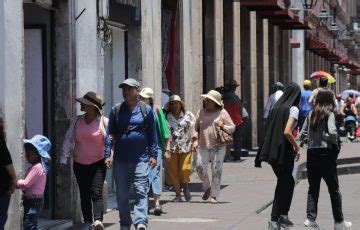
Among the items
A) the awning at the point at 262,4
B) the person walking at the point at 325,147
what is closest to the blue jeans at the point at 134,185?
the person walking at the point at 325,147

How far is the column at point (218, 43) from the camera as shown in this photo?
25.6 metres

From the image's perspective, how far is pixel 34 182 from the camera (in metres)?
11.2

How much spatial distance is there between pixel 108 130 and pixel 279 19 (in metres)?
22.6

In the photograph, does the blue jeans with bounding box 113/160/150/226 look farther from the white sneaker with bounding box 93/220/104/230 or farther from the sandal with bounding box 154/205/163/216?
the sandal with bounding box 154/205/163/216

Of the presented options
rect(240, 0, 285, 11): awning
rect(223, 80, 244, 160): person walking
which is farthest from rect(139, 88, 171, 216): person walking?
rect(240, 0, 285, 11): awning

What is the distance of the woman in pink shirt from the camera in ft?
36.7

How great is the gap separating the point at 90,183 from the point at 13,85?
1832 millimetres

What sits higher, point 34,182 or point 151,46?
point 151,46

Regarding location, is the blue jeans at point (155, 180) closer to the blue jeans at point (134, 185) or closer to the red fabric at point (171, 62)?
the blue jeans at point (134, 185)

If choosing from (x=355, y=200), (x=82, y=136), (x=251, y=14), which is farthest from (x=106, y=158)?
(x=251, y=14)

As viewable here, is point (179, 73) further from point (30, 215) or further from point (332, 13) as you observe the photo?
point (332, 13)

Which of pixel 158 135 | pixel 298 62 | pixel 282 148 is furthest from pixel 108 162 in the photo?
pixel 298 62

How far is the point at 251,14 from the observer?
3148cm

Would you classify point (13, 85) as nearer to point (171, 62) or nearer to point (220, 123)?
point (220, 123)
